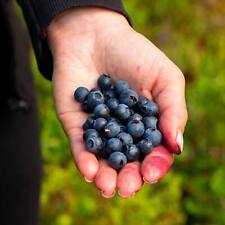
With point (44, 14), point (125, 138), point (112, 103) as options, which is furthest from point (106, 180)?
point (44, 14)

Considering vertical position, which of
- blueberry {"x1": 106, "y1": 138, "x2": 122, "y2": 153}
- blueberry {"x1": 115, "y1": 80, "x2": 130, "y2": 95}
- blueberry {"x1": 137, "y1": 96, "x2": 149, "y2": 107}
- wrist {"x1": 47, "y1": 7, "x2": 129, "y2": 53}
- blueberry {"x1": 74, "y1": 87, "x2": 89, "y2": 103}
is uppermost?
wrist {"x1": 47, "y1": 7, "x2": 129, "y2": 53}

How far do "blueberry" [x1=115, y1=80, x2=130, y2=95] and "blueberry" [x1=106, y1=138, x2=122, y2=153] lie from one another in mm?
126

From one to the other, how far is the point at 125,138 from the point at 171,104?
0.11 meters

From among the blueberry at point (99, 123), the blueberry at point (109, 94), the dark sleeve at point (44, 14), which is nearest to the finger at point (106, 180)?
the blueberry at point (99, 123)

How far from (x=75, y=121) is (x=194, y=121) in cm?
122

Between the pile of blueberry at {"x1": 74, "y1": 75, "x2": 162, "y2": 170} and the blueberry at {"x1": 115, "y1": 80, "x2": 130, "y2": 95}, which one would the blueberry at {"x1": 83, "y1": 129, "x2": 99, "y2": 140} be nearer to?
the pile of blueberry at {"x1": 74, "y1": 75, "x2": 162, "y2": 170}

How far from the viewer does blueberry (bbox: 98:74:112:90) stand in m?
1.24

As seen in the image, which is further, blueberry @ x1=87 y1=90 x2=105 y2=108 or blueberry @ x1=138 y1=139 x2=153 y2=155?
blueberry @ x1=87 y1=90 x2=105 y2=108

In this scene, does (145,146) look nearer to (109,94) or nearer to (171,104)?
(171,104)

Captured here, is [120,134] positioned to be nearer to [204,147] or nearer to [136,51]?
[136,51]

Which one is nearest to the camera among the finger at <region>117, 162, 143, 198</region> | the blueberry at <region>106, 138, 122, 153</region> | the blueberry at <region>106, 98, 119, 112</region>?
the finger at <region>117, 162, 143, 198</region>

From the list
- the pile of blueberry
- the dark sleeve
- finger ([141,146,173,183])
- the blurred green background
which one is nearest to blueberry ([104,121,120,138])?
the pile of blueberry

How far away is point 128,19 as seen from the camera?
1323 mm

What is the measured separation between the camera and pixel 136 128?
3.78ft
